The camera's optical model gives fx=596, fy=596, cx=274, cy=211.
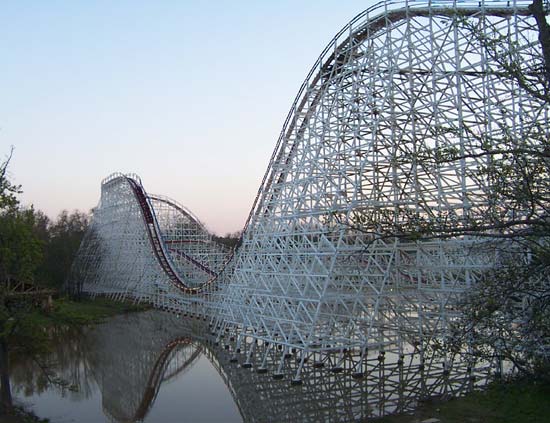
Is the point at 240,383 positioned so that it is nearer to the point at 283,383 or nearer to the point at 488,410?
the point at 283,383

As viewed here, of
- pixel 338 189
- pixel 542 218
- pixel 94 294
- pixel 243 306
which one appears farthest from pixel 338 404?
pixel 94 294

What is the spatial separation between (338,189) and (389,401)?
15.5 ft

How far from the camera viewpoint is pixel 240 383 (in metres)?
12.8

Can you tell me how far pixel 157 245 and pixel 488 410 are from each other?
21.4m

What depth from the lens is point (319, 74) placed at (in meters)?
15.4

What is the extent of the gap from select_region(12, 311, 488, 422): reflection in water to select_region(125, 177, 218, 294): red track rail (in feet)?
25.0

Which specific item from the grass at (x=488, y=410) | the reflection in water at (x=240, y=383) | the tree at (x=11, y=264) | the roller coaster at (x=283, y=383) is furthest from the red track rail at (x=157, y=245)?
the grass at (x=488, y=410)

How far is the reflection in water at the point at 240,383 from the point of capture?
1053 centimetres

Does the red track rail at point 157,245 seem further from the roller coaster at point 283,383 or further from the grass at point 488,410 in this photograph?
the grass at point 488,410

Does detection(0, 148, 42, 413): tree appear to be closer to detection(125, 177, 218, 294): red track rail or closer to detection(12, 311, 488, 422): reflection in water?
detection(12, 311, 488, 422): reflection in water

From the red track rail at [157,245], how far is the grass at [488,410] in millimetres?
15691

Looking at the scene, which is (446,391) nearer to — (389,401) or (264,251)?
(389,401)

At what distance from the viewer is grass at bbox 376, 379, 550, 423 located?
841 centimetres

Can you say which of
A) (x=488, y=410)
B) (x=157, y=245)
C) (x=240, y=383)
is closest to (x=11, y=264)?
(x=240, y=383)
